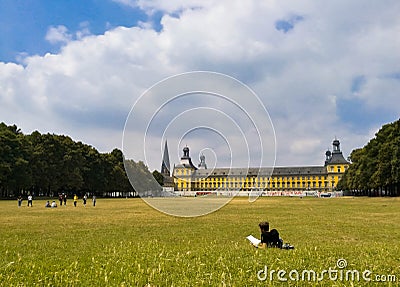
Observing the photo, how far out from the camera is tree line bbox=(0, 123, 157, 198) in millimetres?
88375

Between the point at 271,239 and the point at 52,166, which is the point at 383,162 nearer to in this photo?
the point at 52,166

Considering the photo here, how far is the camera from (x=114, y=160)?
485 ft

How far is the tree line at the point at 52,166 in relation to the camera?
88375 mm

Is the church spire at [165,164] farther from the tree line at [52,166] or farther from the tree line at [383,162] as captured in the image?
the tree line at [383,162]

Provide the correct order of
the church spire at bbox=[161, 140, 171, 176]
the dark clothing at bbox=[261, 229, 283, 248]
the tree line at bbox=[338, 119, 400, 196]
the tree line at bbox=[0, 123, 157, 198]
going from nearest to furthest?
1. the dark clothing at bbox=[261, 229, 283, 248]
2. the church spire at bbox=[161, 140, 171, 176]
3. the tree line at bbox=[0, 123, 157, 198]
4. the tree line at bbox=[338, 119, 400, 196]

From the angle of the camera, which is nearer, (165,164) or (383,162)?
(165,164)

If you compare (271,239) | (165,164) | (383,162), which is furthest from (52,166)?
(271,239)

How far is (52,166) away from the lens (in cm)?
10562

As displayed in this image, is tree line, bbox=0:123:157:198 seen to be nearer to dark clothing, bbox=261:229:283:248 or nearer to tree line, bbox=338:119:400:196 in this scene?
tree line, bbox=338:119:400:196

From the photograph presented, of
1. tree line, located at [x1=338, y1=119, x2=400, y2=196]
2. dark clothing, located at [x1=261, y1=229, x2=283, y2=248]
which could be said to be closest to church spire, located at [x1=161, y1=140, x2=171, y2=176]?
dark clothing, located at [x1=261, y1=229, x2=283, y2=248]

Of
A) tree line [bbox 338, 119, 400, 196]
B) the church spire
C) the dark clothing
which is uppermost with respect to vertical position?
tree line [bbox 338, 119, 400, 196]

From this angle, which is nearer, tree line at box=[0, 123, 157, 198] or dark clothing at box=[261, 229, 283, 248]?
dark clothing at box=[261, 229, 283, 248]

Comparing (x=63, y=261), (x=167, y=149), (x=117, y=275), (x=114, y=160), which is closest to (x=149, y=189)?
(x=167, y=149)

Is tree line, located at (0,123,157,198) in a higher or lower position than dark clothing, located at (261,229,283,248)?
higher
